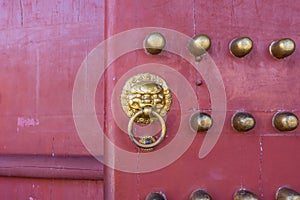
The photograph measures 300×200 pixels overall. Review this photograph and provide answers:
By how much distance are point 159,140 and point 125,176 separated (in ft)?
0.29

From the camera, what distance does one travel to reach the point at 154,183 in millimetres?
554

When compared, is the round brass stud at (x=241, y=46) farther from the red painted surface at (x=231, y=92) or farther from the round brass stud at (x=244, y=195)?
the round brass stud at (x=244, y=195)

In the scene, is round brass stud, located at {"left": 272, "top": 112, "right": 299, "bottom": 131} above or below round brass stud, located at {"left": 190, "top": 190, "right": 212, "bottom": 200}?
above

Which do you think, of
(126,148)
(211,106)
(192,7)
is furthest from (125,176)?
(192,7)

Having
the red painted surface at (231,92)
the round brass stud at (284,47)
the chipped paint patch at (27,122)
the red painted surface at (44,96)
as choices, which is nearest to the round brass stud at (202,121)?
the red painted surface at (231,92)

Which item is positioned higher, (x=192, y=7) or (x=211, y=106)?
(x=192, y=7)

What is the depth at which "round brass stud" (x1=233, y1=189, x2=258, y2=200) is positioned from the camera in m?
0.52

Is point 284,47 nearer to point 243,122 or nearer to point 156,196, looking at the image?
point 243,122

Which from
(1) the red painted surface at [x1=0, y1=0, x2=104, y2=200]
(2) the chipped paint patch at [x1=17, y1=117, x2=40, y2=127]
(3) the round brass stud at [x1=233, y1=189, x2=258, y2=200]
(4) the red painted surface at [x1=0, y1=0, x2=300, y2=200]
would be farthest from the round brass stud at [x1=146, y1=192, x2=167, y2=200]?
(2) the chipped paint patch at [x1=17, y1=117, x2=40, y2=127]

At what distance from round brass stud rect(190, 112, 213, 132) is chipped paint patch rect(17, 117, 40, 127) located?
40 centimetres

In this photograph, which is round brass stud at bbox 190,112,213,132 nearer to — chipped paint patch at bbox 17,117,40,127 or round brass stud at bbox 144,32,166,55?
round brass stud at bbox 144,32,166,55

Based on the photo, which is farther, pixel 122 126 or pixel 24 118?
pixel 24 118

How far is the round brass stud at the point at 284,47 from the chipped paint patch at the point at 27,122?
1.71 feet

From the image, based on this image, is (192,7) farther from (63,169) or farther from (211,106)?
(63,169)
